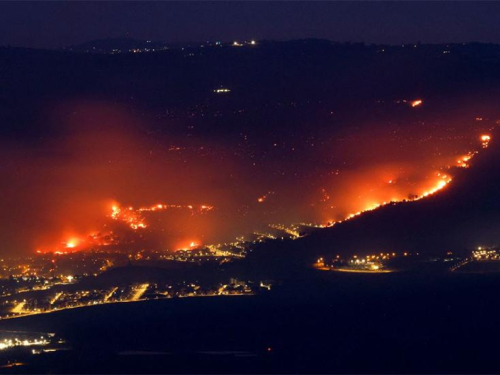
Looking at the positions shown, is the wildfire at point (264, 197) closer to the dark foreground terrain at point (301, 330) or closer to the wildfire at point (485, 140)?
the wildfire at point (485, 140)

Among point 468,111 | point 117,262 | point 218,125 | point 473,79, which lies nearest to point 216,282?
point 117,262

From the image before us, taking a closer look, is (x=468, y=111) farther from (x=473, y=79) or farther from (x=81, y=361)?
(x=81, y=361)

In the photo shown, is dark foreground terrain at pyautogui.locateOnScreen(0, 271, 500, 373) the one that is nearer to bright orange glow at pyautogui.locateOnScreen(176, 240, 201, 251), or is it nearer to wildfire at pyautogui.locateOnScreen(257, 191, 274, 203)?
bright orange glow at pyautogui.locateOnScreen(176, 240, 201, 251)

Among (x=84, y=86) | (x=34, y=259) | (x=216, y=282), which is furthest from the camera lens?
(x=84, y=86)

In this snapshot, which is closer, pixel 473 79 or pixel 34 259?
pixel 34 259

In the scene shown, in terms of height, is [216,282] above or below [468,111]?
below

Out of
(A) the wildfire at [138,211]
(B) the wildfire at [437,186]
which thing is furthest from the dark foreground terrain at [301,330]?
(A) the wildfire at [138,211]

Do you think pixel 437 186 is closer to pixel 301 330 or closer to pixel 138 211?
pixel 138 211

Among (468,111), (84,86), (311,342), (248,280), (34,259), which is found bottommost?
(311,342)

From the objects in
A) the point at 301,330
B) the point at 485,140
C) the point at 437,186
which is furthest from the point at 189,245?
the point at 485,140
